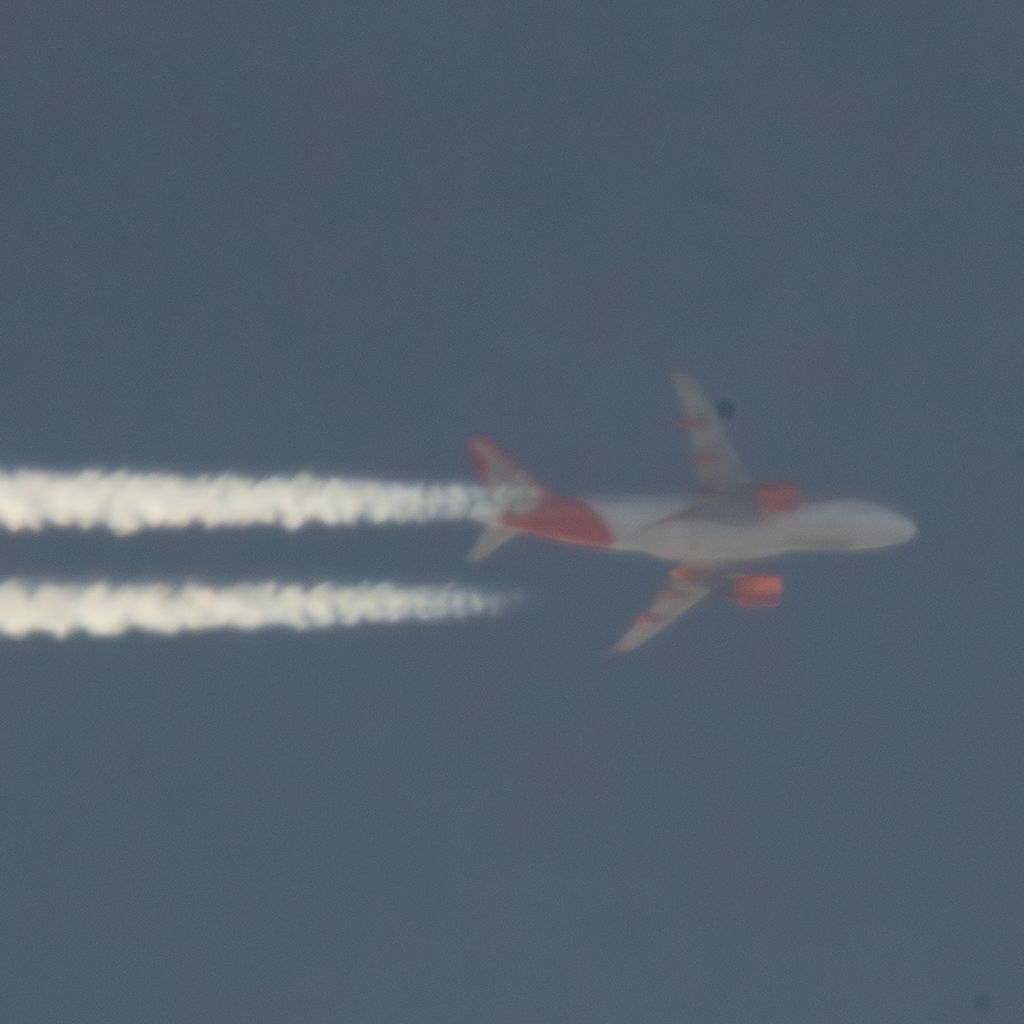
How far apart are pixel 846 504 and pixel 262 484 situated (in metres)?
25.3

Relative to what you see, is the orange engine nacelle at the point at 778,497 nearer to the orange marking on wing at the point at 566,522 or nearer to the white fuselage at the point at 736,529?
the white fuselage at the point at 736,529

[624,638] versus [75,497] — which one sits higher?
[75,497]

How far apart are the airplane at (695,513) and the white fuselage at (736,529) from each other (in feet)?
0.14

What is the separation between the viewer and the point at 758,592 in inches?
4008

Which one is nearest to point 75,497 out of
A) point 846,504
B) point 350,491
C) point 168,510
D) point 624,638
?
point 168,510

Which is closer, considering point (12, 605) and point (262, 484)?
point (12, 605)

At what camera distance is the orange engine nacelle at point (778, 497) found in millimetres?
98750

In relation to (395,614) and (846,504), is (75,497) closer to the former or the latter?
(395,614)

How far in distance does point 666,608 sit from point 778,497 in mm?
8386

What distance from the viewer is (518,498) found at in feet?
326

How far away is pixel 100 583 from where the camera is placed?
96.2 m

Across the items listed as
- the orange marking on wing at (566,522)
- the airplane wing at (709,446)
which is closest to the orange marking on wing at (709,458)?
the airplane wing at (709,446)

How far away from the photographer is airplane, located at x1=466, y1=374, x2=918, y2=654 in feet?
326

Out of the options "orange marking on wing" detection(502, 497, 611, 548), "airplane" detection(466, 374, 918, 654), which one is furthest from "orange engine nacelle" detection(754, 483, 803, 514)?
"orange marking on wing" detection(502, 497, 611, 548)
